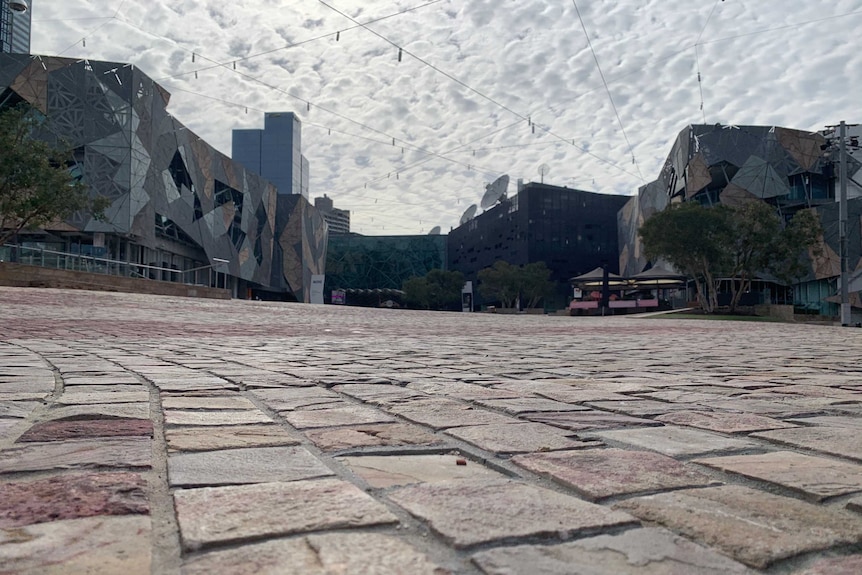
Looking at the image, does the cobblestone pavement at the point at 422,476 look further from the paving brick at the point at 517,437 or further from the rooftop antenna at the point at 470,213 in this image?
the rooftop antenna at the point at 470,213

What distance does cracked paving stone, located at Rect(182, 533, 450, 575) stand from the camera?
116cm

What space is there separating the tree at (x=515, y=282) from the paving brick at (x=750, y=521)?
57486 mm

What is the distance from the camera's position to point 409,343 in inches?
337

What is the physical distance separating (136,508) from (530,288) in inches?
2328

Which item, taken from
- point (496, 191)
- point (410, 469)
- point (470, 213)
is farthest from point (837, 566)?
point (470, 213)

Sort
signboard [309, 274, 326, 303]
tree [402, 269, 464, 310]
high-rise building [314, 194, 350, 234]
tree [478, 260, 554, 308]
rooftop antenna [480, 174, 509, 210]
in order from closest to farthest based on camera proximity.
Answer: signboard [309, 274, 326, 303], tree [478, 260, 554, 308], tree [402, 269, 464, 310], rooftop antenna [480, 174, 509, 210], high-rise building [314, 194, 350, 234]

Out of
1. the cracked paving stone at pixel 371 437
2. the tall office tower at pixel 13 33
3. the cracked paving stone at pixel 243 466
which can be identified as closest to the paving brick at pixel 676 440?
the cracked paving stone at pixel 371 437

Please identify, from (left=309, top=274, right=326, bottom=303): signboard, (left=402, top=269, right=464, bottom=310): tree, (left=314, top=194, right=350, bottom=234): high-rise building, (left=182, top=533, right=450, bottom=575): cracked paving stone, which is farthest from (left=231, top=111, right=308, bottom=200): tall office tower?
(left=182, top=533, right=450, bottom=575): cracked paving stone

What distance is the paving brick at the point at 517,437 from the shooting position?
2225mm

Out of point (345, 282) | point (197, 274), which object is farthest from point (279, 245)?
point (345, 282)

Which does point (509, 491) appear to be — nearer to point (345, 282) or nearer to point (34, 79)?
point (34, 79)

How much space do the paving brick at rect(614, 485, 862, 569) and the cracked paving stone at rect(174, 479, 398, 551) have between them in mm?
620

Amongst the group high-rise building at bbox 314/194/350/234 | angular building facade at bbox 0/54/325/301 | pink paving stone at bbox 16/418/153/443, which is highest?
high-rise building at bbox 314/194/350/234

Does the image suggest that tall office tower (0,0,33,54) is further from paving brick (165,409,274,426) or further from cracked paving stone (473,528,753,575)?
cracked paving stone (473,528,753,575)
